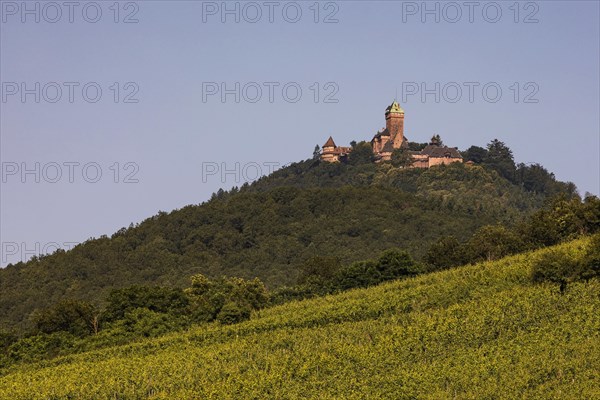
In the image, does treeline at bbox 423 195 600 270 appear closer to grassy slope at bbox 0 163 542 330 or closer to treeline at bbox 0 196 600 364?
treeline at bbox 0 196 600 364

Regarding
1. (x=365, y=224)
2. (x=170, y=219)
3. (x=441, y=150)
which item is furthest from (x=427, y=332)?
(x=441, y=150)

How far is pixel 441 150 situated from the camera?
622 feet

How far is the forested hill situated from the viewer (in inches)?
4473

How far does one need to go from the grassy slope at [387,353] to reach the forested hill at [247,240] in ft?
161

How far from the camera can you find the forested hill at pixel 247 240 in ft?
373

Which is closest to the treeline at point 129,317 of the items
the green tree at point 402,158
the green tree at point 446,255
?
the green tree at point 446,255

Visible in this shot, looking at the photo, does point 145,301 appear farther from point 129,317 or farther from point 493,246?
point 493,246

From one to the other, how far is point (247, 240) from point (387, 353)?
89.2 metres

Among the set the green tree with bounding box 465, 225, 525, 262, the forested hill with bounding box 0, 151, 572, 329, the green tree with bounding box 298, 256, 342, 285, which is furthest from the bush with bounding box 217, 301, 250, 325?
the forested hill with bounding box 0, 151, 572, 329

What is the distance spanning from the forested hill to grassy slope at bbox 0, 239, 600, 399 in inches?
1936

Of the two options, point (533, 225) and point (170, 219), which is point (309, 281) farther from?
point (170, 219)

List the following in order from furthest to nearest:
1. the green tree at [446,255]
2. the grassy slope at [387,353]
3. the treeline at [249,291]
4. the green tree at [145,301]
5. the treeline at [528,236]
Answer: the green tree at [446,255]
the treeline at [528,236]
the green tree at [145,301]
the treeline at [249,291]
the grassy slope at [387,353]

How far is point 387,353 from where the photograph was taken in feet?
139

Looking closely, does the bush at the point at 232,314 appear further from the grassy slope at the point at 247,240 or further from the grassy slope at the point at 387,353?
the grassy slope at the point at 247,240
